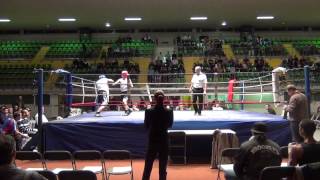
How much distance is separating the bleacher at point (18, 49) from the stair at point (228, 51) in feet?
33.0

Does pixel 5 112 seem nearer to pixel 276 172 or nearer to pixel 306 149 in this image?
pixel 276 172

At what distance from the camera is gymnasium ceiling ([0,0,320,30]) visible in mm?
16984

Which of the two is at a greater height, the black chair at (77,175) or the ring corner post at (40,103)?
the ring corner post at (40,103)

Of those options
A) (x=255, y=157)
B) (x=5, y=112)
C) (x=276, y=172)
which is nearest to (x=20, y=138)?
(x=5, y=112)

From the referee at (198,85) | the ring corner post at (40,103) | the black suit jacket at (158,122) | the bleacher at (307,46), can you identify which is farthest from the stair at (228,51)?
the black suit jacket at (158,122)

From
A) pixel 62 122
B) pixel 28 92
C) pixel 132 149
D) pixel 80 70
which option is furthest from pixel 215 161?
pixel 28 92

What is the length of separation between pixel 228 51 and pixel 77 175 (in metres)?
18.5

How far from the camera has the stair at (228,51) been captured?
21.4m

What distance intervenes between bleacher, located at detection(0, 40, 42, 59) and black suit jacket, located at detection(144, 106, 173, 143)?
17599 mm

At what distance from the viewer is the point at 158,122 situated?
19.2 feet

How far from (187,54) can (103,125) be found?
1341cm

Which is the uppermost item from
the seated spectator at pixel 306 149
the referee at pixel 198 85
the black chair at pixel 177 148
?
the referee at pixel 198 85

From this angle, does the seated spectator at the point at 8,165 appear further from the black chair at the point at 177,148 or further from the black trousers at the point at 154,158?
the black chair at the point at 177,148

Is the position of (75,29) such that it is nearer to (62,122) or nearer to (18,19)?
(18,19)
